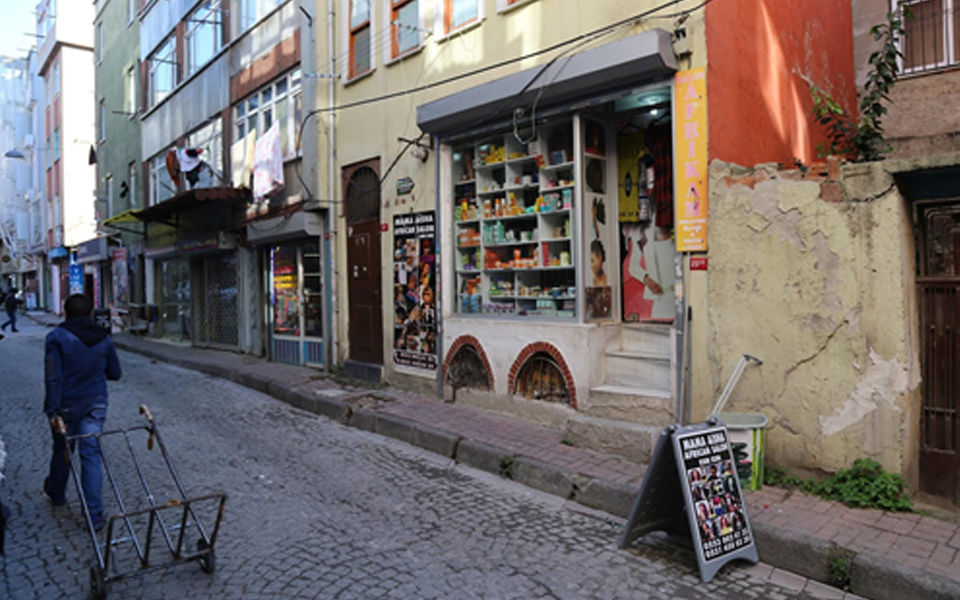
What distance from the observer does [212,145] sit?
54.9ft

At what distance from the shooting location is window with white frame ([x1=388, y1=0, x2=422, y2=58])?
33.0 feet

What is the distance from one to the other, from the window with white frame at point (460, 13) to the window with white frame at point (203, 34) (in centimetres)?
892

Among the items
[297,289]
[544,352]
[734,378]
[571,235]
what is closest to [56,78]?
[297,289]

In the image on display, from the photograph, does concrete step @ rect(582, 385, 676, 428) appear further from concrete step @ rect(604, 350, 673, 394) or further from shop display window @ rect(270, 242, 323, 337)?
shop display window @ rect(270, 242, 323, 337)

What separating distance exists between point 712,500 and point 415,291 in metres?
6.38

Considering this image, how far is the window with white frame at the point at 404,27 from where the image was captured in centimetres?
1006

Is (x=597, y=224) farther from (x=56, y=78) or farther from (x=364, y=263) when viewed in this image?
(x=56, y=78)

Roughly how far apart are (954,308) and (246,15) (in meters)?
14.5

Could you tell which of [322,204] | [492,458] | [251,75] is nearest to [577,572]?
[492,458]

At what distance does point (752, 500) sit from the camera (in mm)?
5375

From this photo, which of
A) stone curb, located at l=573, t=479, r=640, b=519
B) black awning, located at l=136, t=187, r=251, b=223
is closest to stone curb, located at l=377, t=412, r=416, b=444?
stone curb, located at l=573, t=479, r=640, b=519

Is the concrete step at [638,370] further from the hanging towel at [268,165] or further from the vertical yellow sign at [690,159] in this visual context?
the hanging towel at [268,165]

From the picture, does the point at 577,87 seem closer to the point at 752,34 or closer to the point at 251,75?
the point at 752,34

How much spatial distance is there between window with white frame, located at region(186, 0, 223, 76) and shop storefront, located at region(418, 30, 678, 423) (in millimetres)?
9598
